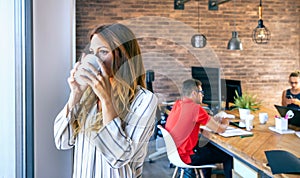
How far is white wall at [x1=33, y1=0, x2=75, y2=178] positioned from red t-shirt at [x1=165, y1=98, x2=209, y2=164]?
5.48 ft

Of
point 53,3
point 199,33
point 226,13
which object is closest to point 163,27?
point 199,33

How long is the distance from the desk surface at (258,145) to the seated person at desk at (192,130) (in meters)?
0.18

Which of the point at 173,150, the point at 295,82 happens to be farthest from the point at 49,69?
the point at 295,82

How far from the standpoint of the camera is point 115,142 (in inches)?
40.6

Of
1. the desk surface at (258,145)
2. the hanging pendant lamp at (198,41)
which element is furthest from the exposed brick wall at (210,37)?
the desk surface at (258,145)

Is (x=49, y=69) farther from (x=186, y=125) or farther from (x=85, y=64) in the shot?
(x=186, y=125)

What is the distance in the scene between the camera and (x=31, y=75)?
1.30m

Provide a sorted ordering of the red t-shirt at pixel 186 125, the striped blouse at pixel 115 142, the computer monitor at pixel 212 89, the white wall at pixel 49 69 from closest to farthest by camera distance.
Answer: the striped blouse at pixel 115 142 → the white wall at pixel 49 69 → the red t-shirt at pixel 186 125 → the computer monitor at pixel 212 89

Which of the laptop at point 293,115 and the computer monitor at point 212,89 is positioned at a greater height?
the computer monitor at point 212,89

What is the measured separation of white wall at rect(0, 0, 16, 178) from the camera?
1.35 metres

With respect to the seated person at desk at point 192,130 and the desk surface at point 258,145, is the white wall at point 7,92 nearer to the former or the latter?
the desk surface at point 258,145

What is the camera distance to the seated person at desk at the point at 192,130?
9.52ft

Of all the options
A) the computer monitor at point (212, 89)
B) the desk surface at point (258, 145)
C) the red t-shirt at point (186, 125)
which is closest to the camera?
the desk surface at point (258, 145)

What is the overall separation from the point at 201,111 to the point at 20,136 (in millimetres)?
1827
